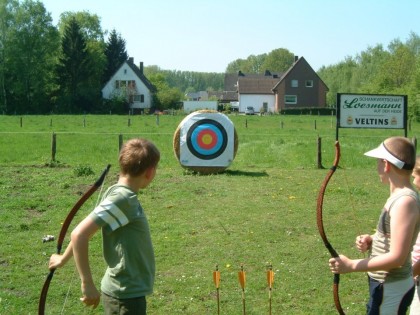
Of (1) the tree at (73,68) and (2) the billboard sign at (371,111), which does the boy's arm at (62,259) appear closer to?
(2) the billboard sign at (371,111)

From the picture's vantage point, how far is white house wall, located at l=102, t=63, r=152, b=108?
2734 inches

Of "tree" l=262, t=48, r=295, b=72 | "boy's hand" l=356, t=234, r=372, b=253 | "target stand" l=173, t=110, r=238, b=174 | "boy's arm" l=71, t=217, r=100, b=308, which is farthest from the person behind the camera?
"tree" l=262, t=48, r=295, b=72

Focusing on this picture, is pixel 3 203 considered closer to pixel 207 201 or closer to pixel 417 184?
pixel 207 201

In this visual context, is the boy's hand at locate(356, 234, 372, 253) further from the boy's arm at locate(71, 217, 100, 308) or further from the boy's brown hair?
the boy's arm at locate(71, 217, 100, 308)

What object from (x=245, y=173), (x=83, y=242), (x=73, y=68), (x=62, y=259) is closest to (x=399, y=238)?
(x=83, y=242)

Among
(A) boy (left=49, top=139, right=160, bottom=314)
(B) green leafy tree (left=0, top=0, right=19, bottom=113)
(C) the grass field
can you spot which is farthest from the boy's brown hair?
(B) green leafy tree (left=0, top=0, right=19, bottom=113)

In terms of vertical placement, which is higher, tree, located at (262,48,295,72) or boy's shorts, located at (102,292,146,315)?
tree, located at (262,48,295,72)

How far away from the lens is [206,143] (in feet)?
48.1

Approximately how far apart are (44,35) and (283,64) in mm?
55428

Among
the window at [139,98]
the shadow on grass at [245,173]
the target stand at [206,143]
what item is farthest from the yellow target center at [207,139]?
the window at [139,98]

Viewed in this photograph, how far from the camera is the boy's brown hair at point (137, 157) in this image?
315 cm

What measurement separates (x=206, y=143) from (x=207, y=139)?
0.40 ft

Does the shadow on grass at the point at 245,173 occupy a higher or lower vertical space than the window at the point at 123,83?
lower

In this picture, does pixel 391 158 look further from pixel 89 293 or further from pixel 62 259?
pixel 62 259
